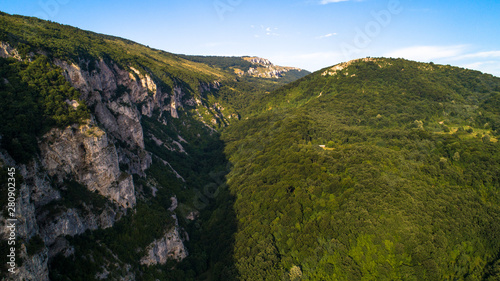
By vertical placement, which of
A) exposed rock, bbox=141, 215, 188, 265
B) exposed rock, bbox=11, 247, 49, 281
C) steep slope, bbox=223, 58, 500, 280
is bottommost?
exposed rock, bbox=141, 215, 188, 265

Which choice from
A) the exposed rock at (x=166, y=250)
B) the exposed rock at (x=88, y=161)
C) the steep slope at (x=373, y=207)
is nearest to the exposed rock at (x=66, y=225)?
the exposed rock at (x=88, y=161)

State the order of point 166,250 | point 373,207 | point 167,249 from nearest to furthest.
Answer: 1. point 373,207
2. point 166,250
3. point 167,249

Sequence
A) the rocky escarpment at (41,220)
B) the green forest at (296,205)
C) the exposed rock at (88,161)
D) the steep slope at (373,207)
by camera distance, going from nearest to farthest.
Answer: the rocky escarpment at (41,220) < the exposed rock at (88,161) < the green forest at (296,205) < the steep slope at (373,207)

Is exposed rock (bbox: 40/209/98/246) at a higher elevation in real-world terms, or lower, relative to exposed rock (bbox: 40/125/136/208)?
lower

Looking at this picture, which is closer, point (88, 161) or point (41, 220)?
point (41, 220)

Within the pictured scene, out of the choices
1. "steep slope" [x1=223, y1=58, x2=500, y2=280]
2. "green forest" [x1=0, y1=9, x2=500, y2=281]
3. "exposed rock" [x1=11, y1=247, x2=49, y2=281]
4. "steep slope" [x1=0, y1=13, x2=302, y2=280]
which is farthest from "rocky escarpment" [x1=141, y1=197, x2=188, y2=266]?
"exposed rock" [x1=11, y1=247, x2=49, y2=281]

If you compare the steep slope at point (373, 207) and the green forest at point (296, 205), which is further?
the steep slope at point (373, 207)

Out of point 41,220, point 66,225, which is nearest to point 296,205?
point 66,225

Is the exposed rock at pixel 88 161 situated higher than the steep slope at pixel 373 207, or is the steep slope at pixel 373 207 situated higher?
the exposed rock at pixel 88 161

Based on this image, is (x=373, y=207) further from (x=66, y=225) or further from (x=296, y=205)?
(x=66, y=225)

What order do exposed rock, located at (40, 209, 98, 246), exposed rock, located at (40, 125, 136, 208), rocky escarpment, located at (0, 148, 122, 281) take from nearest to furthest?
rocky escarpment, located at (0, 148, 122, 281)
exposed rock, located at (40, 209, 98, 246)
exposed rock, located at (40, 125, 136, 208)

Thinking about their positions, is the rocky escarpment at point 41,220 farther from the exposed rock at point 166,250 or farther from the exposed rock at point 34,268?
the exposed rock at point 166,250

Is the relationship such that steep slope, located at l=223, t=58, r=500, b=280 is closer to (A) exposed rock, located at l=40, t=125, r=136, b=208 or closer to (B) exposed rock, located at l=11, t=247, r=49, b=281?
(A) exposed rock, located at l=40, t=125, r=136, b=208
